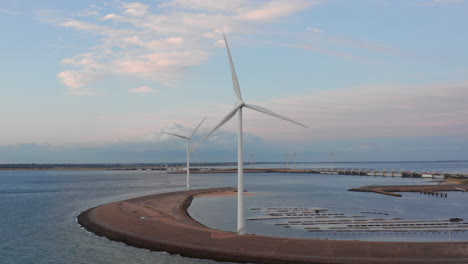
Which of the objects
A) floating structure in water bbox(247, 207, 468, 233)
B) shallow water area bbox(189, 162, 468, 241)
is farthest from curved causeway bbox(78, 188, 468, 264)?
floating structure in water bbox(247, 207, 468, 233)

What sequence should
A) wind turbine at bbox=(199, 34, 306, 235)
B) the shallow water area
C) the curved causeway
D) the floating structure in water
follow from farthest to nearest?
1. the floating structure in water
2. the shallow water area
3. wind turbine at bbox=(199, 34, 306, 235)
4. the curved causeway

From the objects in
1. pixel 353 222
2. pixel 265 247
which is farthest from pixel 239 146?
pixel 353 222

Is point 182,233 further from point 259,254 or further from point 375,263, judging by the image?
point 375,263

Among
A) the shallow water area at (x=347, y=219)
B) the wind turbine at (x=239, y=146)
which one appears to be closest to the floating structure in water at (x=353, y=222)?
the shallow water area at (x=347, y=219)

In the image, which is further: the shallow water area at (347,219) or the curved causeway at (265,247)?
the shallow water area at (347,219)

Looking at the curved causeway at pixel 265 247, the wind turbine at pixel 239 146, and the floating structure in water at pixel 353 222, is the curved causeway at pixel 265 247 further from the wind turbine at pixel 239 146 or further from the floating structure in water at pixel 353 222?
the floating structure in water at pixel 353 222

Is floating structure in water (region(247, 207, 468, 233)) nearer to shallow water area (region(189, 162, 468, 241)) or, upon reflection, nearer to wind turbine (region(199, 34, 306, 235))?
shallow water area (region(189, 162, 468, 241))

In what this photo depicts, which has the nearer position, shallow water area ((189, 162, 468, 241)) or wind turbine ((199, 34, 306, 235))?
wind turbine ((199, 34, 306, 235))

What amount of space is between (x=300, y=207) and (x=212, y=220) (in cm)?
2501

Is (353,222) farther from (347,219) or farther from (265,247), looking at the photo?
(265,247)

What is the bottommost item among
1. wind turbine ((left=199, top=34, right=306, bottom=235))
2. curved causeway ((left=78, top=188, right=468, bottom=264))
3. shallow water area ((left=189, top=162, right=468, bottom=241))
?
shallow water area ((left=189, top=162, right=468, bottom=241))

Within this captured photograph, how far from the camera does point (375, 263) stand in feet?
116

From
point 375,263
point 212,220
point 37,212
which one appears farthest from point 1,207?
point 375,263

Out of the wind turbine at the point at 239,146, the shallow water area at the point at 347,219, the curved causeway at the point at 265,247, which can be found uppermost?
the wind turbine at the point at 239,146
